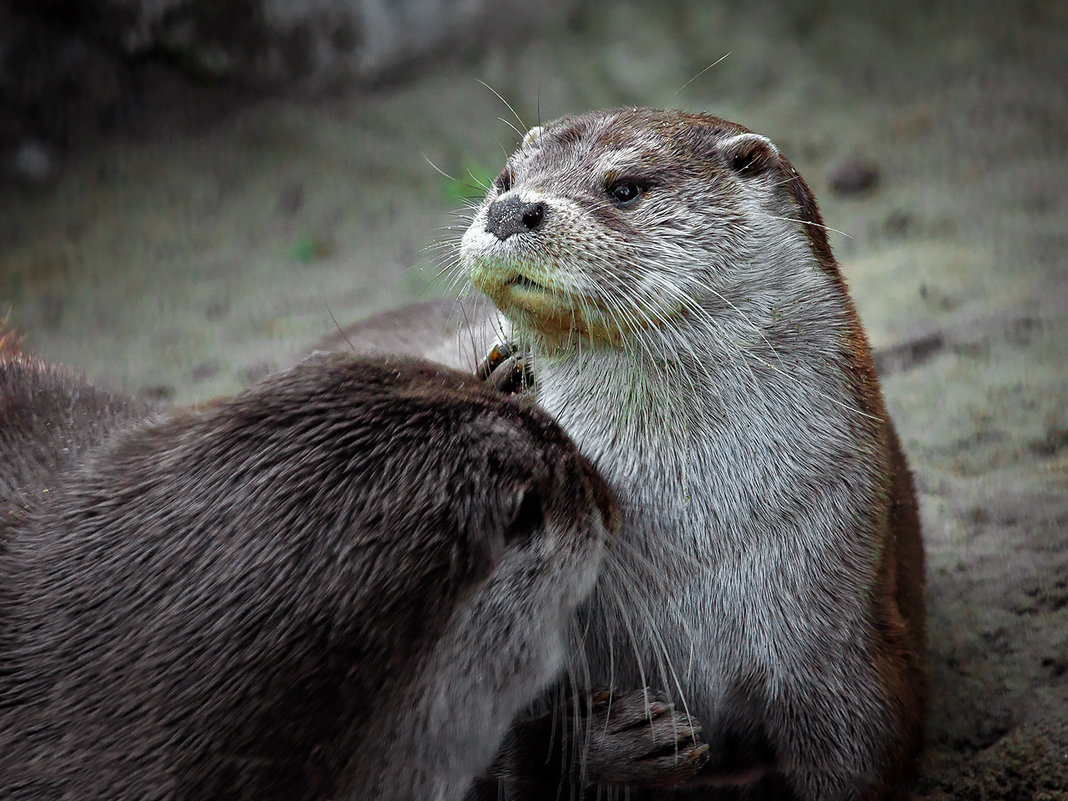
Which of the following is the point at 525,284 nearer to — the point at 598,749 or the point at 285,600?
the point at 285,600

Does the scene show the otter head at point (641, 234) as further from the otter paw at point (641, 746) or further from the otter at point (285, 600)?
the otter paw at point (641, 746)

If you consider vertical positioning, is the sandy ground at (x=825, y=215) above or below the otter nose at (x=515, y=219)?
above

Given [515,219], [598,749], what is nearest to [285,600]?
[598,749]

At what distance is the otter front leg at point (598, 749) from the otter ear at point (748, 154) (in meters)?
0.94

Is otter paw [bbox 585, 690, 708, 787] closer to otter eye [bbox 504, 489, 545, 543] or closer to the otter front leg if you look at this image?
the otter front leg

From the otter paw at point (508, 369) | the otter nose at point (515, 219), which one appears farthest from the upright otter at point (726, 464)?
the otter paw at point (508, 369)

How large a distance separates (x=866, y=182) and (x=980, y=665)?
115 inches

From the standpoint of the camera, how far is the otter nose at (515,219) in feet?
5.71

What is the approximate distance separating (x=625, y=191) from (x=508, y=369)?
1.40ft

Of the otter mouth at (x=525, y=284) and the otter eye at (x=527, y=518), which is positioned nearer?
the otter eye at (x=527, y=518)

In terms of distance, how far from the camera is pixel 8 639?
142 cm

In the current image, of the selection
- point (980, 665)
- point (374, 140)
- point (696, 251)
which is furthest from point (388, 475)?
point (374, 140)

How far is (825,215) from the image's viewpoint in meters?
4.66

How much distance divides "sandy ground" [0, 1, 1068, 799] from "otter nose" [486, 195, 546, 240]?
4.38 ft
